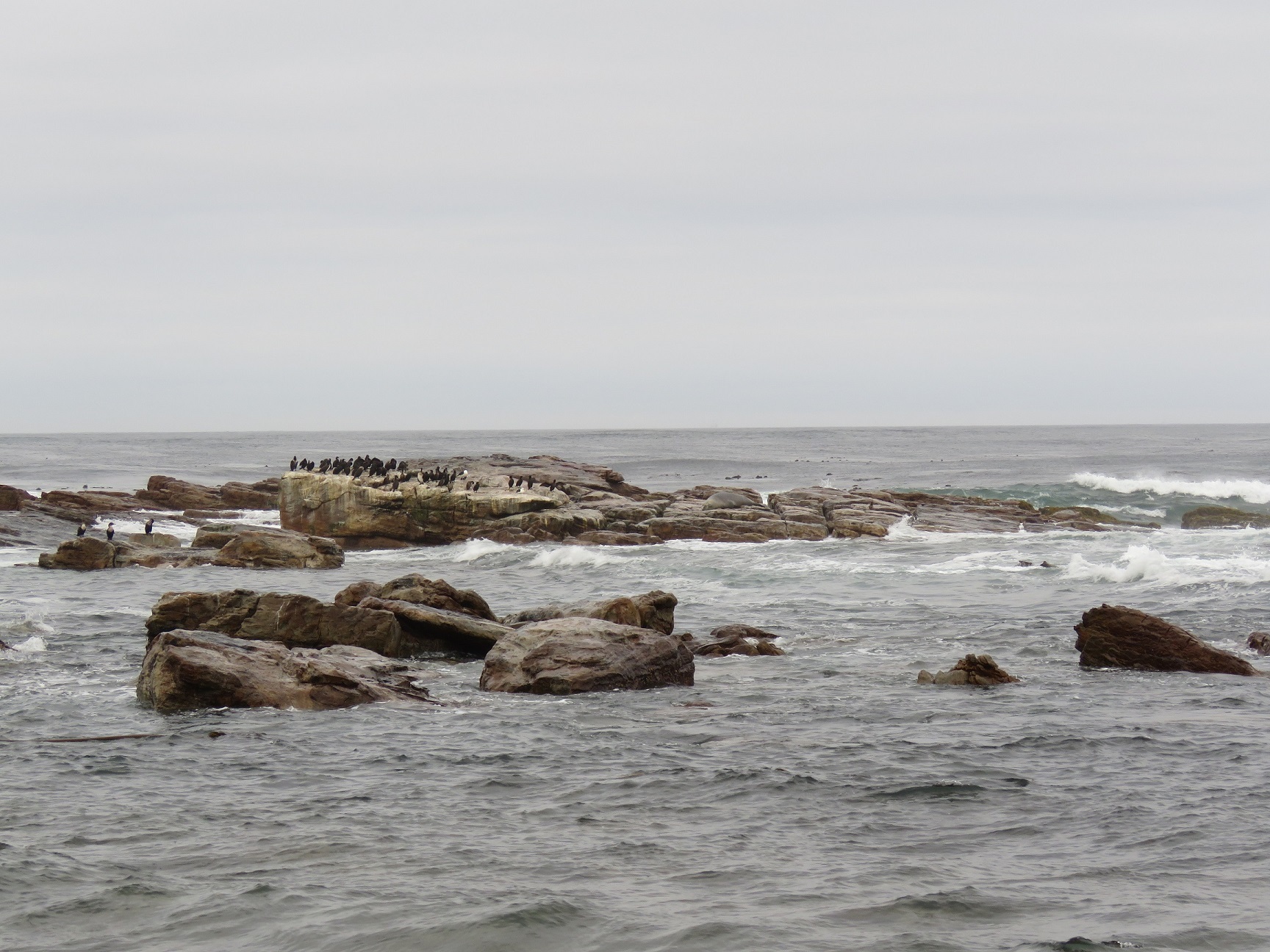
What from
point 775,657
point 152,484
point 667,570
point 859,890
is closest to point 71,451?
point 152,484

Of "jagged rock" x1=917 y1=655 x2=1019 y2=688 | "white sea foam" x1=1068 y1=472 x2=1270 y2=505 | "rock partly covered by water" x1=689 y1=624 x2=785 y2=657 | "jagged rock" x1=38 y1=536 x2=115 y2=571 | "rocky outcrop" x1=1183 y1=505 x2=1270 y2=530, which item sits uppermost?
"white sea foam" x1=1068 y1=472 x2=1270 y2=505

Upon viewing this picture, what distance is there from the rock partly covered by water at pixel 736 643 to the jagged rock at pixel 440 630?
3.46 meters

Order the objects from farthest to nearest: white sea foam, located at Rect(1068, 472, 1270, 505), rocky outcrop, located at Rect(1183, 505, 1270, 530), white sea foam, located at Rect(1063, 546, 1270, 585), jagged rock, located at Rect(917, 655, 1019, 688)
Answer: white sea foam, located at Rect(1068, 472, 1270, 505)
rocky outcrop, located at Rect(1183, 505, 1270, 530)
white sea foam, located at Rect(1063, 546, 1270, 585)
jagged rock, located at Rect(917, 655, 1019, 688)

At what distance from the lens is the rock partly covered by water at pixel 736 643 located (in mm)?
20297

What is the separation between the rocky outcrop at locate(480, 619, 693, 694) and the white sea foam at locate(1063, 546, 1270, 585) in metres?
16.2

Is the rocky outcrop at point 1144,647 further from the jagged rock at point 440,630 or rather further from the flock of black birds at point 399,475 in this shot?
the flock of black birds at point 399,475

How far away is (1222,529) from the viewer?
146 ft

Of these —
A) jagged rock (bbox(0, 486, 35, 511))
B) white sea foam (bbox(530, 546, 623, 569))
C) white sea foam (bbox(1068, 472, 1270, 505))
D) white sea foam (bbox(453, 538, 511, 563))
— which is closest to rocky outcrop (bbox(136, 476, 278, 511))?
jagged rock (bbox(0, 486, 35, 511))

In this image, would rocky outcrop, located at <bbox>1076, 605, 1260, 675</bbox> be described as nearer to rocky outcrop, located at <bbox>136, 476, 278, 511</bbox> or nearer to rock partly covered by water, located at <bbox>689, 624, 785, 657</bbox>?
rock partly covered by water, located at <bbox>689, 624, 785, 657</bbox>

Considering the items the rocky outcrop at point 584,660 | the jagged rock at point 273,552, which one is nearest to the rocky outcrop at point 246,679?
the rocky outcrop at point 584,660

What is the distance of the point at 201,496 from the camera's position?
191 ft

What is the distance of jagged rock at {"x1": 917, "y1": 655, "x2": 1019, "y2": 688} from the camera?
17.4 m

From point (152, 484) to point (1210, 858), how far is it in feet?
184

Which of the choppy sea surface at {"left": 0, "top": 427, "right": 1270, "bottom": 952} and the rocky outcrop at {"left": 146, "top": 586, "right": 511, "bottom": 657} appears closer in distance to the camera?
the choppy sea surface at {"left": 0, "top": 427, "right": 1270, "bottom": 952}
